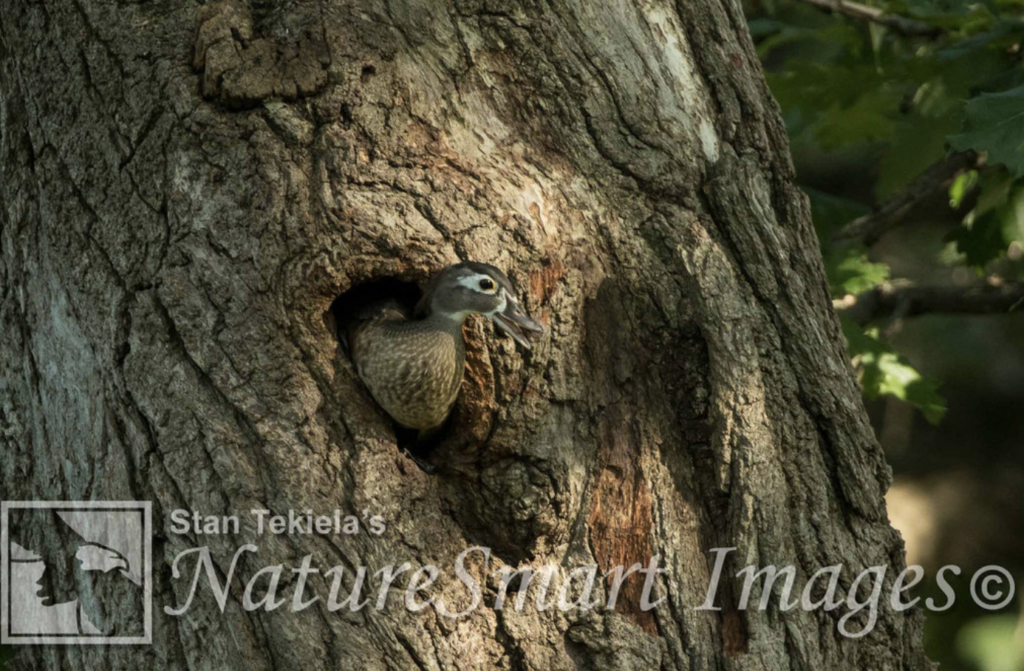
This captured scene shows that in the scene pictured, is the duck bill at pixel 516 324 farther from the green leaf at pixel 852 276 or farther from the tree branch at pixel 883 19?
the tree branch at pixel 883 19

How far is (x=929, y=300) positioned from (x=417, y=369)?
3181 mm

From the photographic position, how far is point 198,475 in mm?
2957

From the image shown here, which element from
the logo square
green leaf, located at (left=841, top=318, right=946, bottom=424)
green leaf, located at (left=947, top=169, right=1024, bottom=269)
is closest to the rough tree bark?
the logo square

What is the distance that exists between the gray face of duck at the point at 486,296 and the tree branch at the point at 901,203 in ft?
8.18

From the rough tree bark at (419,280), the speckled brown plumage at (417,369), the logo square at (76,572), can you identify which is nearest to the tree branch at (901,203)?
the rough tree bark at (419,280)

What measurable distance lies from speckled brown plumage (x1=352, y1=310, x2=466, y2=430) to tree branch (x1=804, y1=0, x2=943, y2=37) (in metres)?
2.66

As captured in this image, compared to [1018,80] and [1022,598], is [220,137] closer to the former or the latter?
[1018,80]

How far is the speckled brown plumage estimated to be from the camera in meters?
3.41

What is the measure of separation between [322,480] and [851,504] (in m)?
1.59

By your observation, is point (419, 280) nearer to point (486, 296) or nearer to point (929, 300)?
point (486, 296)

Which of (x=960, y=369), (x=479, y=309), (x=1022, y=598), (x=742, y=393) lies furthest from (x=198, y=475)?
(x=960, y=369)

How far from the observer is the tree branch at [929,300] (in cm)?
536

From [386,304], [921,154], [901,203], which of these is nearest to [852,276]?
[901,203]

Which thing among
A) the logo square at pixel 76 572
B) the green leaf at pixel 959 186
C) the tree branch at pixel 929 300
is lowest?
the logo square at pixel 76 572
